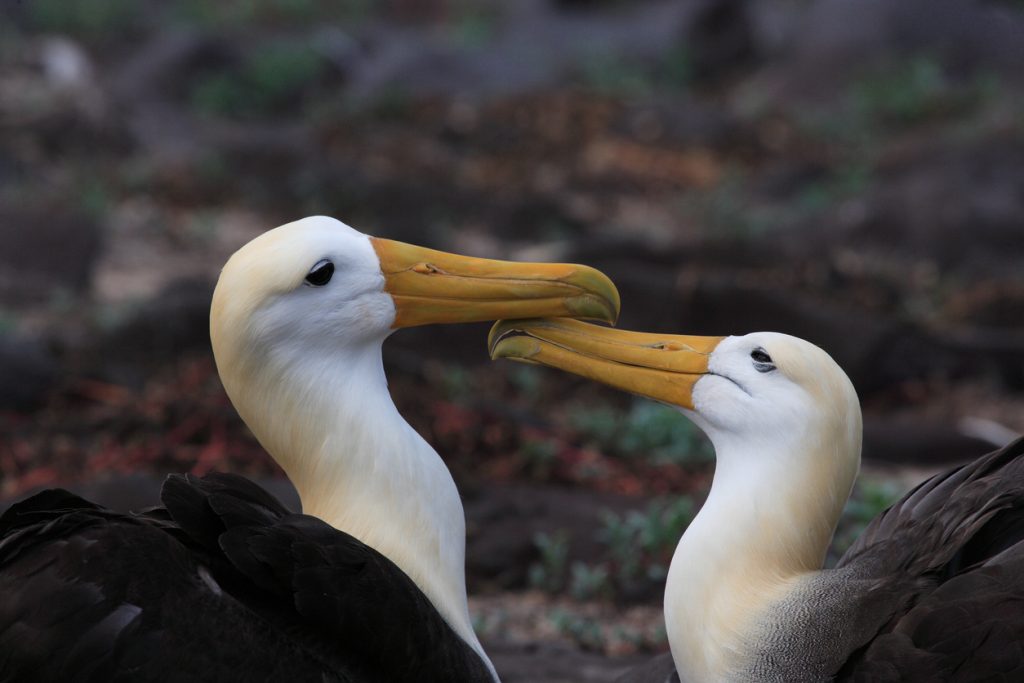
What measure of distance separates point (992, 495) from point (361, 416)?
1468 millimetres

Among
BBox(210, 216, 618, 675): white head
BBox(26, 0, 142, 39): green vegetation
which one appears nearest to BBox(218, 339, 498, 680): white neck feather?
BBox(210, 216, 618, 675): white head

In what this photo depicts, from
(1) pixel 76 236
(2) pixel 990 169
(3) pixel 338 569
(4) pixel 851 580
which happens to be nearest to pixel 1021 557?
(4) pixel 851 580

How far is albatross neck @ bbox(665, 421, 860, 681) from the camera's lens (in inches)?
125

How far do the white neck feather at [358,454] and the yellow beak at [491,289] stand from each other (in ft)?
0.62

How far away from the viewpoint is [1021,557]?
2.98m

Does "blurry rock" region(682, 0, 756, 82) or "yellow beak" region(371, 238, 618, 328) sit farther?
"blurry rock" region(682, 0, 756, 82)

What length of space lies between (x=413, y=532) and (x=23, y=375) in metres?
4.03

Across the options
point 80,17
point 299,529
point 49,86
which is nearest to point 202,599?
point 299,529

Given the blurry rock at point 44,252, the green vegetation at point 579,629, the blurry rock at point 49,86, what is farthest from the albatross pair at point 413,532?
the blurry rock at point 49,86

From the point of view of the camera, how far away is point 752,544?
10.6ft

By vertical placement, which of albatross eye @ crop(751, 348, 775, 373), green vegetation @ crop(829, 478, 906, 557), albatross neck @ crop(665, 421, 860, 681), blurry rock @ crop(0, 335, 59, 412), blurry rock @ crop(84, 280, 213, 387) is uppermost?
albatross eye @ crop(751, 348, 775, 373)

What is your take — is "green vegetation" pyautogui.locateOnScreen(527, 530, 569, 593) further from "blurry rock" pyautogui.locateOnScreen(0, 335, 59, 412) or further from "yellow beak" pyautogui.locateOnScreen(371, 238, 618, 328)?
"blurry rock" pyautogui.locateOnScreen(0, 335, 59, 412)

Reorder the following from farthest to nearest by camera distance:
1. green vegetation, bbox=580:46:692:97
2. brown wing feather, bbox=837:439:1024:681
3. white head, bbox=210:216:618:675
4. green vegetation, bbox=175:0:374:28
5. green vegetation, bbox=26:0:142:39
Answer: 1. green vegetation, bbox=175:0:374:28
2. green vegetation, bbox=26:0:142:39
3. green vegetation, bbox=580:46:692:97
4. white head, bbox=210:216:618:675
5. brown wing feather, bbox=837:439:1024:681

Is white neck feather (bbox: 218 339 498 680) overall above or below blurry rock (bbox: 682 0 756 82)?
above
